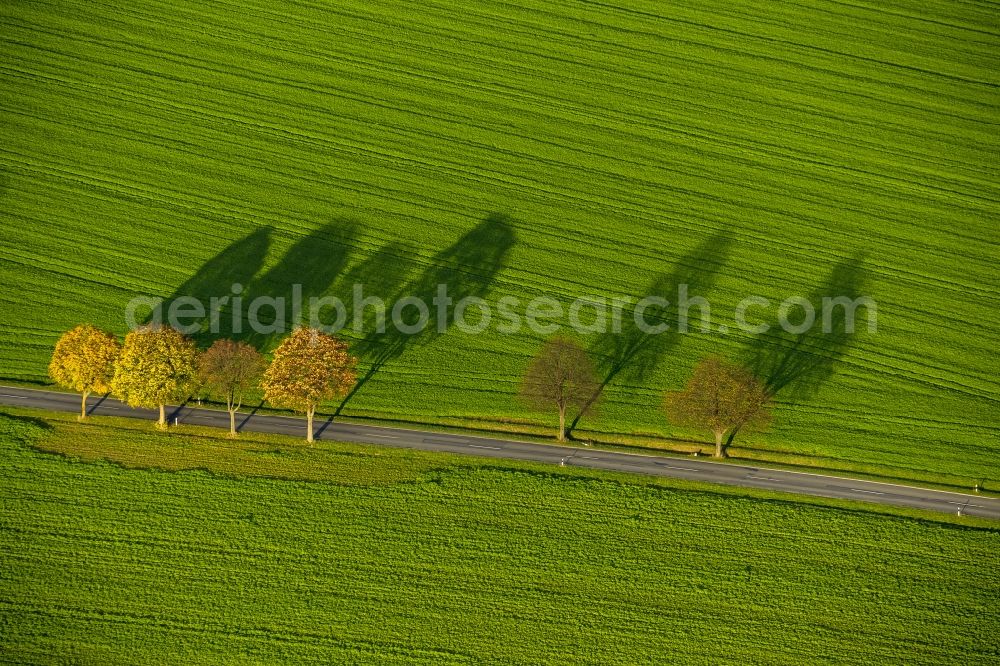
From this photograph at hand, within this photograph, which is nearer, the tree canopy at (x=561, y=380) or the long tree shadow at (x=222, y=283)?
the tree canopy at (x=561, y=380)

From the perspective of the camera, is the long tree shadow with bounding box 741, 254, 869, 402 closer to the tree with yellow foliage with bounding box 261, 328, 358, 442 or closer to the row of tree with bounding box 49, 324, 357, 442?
the tree with yellow foliage with bounding box 261, 328, 358, 442

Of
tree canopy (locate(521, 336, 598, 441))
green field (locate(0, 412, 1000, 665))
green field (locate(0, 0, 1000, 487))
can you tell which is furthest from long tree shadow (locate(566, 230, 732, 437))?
green field (locate(0, 412, 1000, 665))

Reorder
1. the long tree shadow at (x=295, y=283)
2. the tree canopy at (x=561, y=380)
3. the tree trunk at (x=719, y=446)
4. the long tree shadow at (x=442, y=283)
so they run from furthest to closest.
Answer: the long tree shadow at (x=295, y=283) < the long tree shadow at (x=442, y=283) < the tree canopy at (x=561, y=380) < the tree trunk at (x=719, y=446)

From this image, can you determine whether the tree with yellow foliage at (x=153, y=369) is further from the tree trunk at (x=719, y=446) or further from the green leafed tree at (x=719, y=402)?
the tree trunk at (x=719, y=446)

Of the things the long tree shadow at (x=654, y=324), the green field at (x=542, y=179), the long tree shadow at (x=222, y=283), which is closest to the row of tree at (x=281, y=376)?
the green field at (x=542, y=179)

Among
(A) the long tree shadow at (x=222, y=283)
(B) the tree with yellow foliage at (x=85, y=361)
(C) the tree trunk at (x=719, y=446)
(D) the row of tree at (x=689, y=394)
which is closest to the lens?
(D) the row of tree at (x=689, y=394)

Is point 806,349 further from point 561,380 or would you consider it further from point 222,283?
point 222,283

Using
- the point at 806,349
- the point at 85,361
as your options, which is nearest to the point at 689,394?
the point at 806,349
